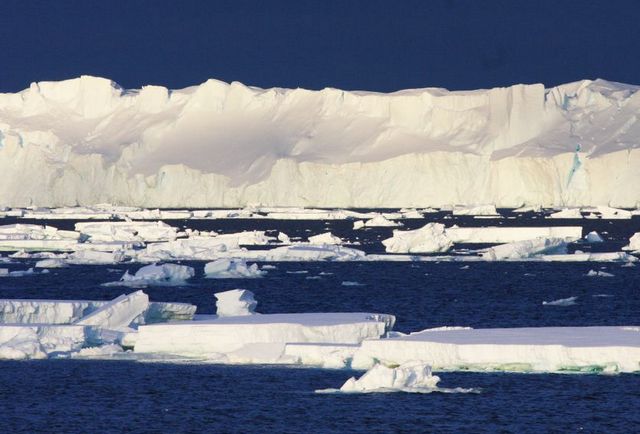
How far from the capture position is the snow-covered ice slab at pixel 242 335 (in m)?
20.5

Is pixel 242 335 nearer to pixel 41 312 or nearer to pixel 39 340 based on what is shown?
pixel 39 340

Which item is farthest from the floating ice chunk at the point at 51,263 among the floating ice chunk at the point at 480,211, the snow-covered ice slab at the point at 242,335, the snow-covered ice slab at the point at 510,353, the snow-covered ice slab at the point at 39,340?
the floating ice chunk at the point at 480,211

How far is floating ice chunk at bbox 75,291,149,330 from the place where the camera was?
22.8 metres

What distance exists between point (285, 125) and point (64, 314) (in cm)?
7344

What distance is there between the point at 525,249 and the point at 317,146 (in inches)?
1918

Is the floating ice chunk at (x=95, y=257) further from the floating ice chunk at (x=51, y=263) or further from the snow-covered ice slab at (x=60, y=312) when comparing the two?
the snow-covered ice slab at (x=60, y=312)

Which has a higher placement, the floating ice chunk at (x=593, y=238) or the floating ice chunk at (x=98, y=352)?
the floating ice chunk at (x=593, y=238)

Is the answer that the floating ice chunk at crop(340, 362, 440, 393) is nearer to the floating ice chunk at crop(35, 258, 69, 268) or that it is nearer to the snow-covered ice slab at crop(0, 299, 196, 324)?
the snow-covered ice slab at crop(0, 299, 196, 324)

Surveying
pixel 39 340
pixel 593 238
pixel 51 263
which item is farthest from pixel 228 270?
pixel 593 238

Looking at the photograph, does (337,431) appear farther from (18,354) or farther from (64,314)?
(64,314)

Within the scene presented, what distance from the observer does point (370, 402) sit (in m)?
17.1

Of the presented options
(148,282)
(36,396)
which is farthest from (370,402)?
(148,282)

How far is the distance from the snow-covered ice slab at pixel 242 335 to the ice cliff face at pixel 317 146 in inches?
2227

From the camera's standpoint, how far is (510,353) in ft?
60.3
